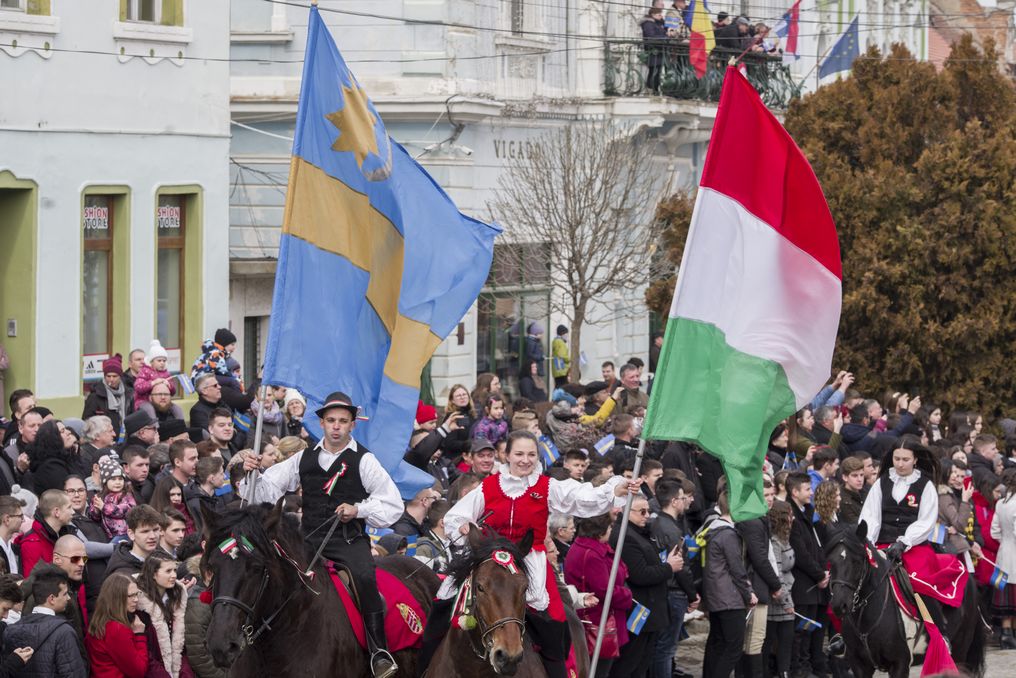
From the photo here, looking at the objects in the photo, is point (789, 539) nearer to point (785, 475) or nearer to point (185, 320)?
point (785, 475)

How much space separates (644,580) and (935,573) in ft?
9.14

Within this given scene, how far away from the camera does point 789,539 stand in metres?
15.8

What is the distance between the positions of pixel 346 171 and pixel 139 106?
31.0 feet

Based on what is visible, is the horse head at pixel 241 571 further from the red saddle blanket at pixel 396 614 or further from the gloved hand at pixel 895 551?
the gloved hand at pixel 895 551

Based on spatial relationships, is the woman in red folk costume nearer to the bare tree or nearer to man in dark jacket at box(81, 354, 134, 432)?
man in dark jacket at box(81, 354, 134, 432)

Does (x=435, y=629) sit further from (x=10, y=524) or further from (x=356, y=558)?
(x=10, y=524)

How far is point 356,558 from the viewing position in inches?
436

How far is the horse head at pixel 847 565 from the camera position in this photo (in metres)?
14.5

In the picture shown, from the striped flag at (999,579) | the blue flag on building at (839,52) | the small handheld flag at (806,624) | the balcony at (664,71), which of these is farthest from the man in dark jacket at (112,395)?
the blue flag on building at (839,52)

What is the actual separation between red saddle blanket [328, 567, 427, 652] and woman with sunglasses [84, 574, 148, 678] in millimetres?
1194

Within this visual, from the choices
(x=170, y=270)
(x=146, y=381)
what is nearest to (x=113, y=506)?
(x=146, y=381)

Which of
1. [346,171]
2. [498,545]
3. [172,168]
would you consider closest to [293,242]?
[346,171]

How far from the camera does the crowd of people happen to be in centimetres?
1105

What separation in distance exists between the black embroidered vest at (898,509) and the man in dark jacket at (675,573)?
5.57 ft
